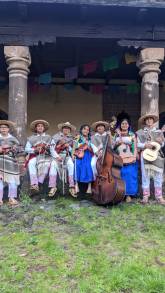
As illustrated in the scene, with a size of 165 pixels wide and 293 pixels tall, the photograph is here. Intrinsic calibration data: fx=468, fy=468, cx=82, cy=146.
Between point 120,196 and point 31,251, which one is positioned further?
point 120,196

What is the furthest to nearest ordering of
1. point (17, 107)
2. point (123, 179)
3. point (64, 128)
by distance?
1. point (17, 107)
2. point (64, 128)
3. point (123, 179)

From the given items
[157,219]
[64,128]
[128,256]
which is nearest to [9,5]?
[64,128]

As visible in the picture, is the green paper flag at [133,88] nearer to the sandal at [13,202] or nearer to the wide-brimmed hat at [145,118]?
the wide-brimmed hat at [145,118]

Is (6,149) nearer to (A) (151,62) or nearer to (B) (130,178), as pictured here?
(B) (130,178)

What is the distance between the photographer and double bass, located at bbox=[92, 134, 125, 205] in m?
7.26

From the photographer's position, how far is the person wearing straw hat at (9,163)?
7742 mm

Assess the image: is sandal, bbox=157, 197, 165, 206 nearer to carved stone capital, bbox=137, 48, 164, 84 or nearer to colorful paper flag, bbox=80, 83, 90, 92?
carved stone capital, bbox=137, 48, 164, 84

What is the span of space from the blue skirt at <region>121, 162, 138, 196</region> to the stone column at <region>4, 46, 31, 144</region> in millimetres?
2159

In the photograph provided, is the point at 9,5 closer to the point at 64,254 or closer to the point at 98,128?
the point at 98,128

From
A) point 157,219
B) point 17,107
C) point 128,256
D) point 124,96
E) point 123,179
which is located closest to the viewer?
point 128,256

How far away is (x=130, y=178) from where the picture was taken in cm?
784

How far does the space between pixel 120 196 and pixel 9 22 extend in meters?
4.29

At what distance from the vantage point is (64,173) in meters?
7.98

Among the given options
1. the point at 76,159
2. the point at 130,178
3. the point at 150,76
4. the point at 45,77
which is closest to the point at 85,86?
the point at 45,77
